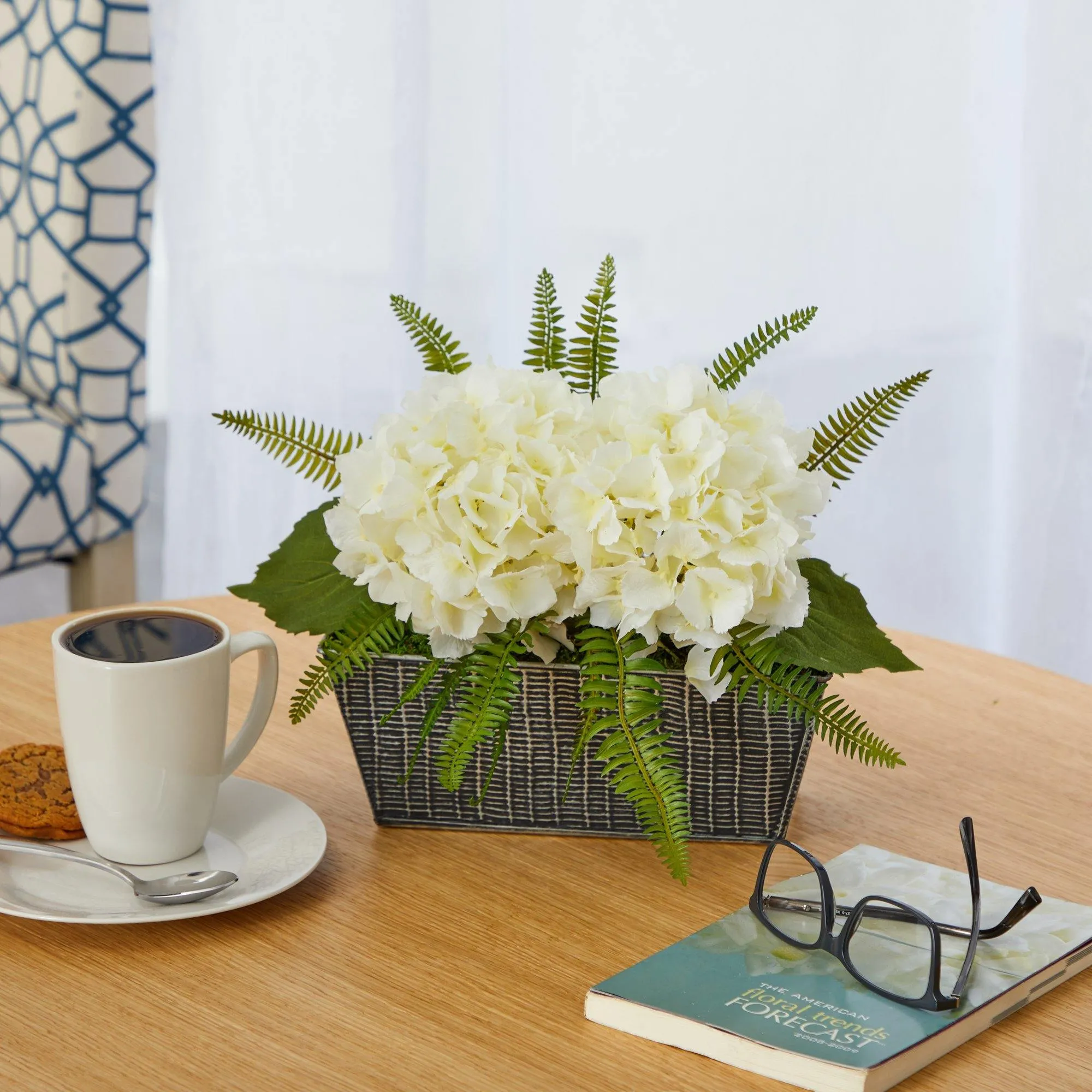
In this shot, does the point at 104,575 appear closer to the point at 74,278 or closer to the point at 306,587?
the point at 74,278

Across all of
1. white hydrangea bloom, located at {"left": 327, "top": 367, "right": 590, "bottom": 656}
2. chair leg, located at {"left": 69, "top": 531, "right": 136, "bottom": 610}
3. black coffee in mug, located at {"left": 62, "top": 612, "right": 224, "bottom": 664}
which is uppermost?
white hydrangea bloom, located at {"left": 327, "top": 367, "right": 590, "bottom": 656}

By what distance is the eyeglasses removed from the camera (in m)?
0.54

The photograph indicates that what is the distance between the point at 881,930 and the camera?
59 centimetres

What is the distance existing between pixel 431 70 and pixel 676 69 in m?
0.44

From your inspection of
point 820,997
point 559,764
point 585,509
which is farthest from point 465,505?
point 820,997

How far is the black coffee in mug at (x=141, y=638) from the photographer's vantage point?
0.62m

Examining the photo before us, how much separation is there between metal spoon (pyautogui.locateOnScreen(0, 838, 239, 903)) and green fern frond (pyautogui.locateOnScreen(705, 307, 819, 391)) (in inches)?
13.8

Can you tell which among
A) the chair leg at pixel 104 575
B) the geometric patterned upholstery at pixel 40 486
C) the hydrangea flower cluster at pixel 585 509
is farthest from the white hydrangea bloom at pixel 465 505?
the chair leg at pixel 104 575

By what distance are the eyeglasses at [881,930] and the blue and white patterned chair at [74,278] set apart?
128cm

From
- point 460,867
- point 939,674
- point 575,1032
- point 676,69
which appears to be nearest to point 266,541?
point 676,69

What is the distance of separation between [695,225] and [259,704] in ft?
4.78

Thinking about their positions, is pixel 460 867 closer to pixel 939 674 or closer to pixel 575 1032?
pixel 575 1032

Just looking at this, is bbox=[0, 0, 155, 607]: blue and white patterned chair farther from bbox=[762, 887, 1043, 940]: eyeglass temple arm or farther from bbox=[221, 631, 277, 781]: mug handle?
bbox=[762, 887, 1043, 940]: eyeglass temple arm

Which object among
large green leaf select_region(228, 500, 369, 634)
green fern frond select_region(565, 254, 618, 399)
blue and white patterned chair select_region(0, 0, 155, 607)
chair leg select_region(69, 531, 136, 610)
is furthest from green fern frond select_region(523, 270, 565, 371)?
chair leg select_region(69, 531, 136, 610)
